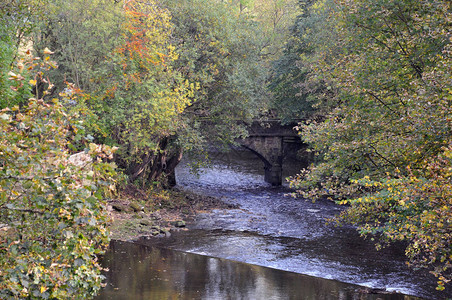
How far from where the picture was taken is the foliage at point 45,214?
19.2ft

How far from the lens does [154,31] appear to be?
22984 millimetres

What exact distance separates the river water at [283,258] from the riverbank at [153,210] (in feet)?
2.70

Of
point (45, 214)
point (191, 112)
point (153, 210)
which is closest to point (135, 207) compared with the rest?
point (153, 210)

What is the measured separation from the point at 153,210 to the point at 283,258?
8785 millimetres

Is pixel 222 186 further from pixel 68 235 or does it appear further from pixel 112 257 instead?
pixel 68 235

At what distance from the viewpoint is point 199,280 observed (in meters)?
14.7

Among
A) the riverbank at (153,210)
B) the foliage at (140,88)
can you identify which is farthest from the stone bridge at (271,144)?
the foliage at (140,88)

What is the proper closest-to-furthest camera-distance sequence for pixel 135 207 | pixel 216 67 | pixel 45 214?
pixel 45 214
pixel 135 207
pixel 216 67

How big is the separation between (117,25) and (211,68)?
18.6 ft

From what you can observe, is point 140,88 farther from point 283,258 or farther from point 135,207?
point 283,258

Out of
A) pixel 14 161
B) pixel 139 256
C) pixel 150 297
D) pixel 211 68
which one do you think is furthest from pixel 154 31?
pixel 14 161

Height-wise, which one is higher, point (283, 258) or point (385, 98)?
point (385, 98)

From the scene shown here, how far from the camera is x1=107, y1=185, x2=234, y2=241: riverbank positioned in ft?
65.3

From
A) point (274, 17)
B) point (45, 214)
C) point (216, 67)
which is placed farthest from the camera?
point (274, 17)
